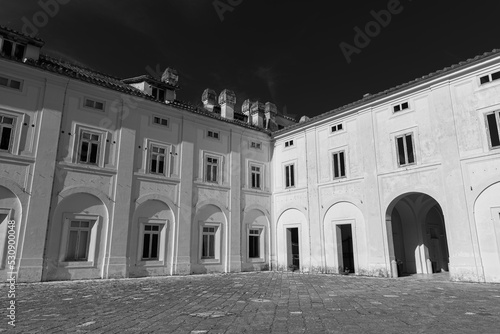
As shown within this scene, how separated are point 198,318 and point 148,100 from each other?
13807mm

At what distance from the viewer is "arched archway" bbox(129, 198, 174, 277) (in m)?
16.6

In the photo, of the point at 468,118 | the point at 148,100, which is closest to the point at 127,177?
the point at 148,100

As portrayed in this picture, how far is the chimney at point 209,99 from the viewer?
24.9 m

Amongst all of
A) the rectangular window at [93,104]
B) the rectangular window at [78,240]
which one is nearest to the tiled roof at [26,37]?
the rectangular window at [93,104]

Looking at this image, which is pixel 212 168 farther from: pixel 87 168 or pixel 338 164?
pixel 338 164

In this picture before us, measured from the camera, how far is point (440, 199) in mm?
15109

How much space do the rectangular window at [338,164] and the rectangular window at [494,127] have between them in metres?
7.09

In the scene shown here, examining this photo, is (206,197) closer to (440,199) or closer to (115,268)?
(115,268)

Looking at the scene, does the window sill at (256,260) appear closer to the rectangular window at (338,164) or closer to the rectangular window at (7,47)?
the rectangular window at (338,164)

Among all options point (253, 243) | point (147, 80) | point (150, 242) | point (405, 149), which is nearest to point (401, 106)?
point (405, 149)

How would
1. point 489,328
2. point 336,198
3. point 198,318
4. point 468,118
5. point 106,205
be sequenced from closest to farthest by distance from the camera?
1. point 489,328
2. point 198,318
3. point 468,118
4. point 106,205
5. point 336,198

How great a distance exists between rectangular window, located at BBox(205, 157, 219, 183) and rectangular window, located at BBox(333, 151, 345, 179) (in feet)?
23.1

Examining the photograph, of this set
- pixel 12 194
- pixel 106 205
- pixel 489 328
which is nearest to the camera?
pixel 489 328

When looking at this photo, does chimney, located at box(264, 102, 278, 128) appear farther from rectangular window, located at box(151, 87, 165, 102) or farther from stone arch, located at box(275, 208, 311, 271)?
rectangular window, located at box(151, 87, 165, 102)
